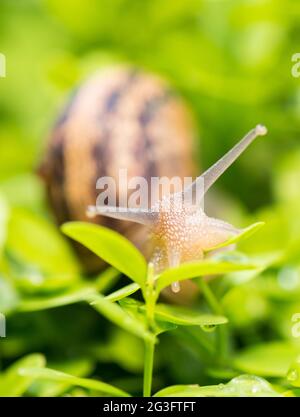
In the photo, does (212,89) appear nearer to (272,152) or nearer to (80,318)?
(272,152)

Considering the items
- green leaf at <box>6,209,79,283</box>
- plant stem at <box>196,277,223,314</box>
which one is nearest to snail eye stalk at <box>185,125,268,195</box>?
plant stem at <box>196,277,223,314</box>

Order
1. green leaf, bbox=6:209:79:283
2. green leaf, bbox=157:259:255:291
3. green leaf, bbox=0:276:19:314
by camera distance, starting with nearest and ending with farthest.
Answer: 1. green leaf, bbox=157:259:255:291
2. green leaf, bbox=0:276:19:314
3. green leaf, bbox=6:209:79:283

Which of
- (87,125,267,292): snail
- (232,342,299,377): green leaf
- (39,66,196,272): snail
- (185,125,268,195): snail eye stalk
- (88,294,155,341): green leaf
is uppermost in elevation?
(39,66,196,272): snail

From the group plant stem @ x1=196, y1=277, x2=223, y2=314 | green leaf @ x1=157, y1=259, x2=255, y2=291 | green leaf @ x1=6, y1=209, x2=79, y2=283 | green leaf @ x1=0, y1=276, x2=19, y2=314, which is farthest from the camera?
green leaf @ x1=6, y1=209, x2=79, y2=283

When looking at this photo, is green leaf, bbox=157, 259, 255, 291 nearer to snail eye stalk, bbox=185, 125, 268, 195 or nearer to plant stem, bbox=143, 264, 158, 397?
plant stem, bbox=143, 264, 158, 397

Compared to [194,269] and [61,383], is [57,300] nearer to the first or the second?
[61,383]

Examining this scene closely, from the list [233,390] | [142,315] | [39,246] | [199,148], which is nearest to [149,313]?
[142,315]

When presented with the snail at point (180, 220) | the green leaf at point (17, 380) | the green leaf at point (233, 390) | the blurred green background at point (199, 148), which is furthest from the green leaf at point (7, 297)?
the green leaf at point (233, 390)
